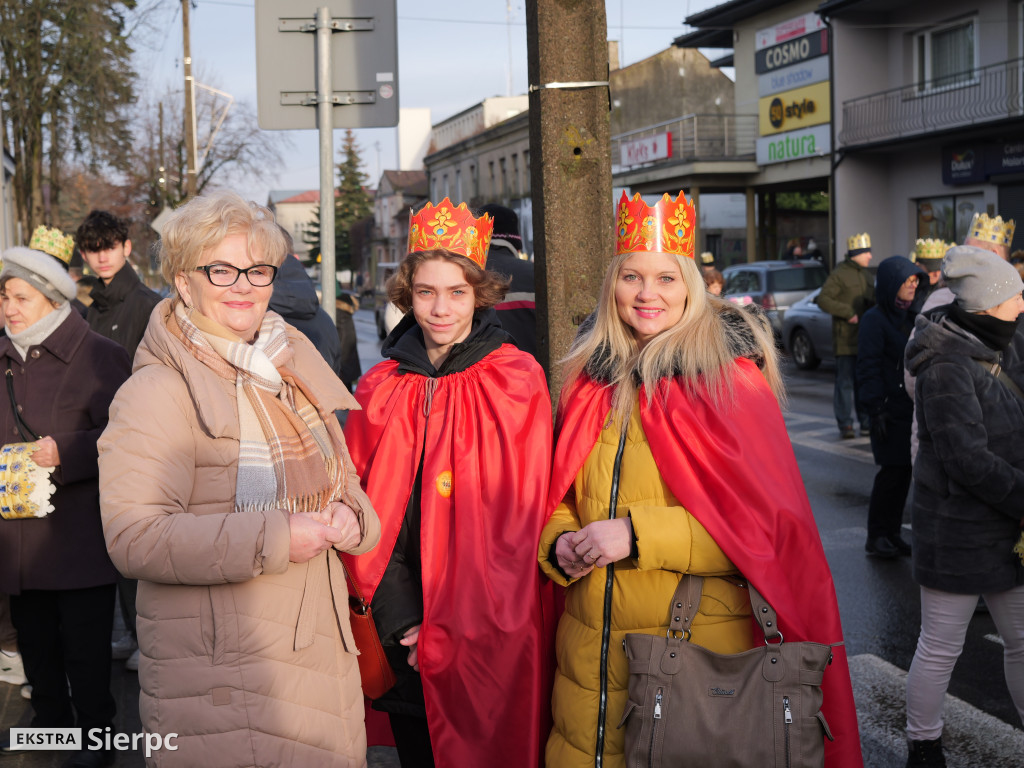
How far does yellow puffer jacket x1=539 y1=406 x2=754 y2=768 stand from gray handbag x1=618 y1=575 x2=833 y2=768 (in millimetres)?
143

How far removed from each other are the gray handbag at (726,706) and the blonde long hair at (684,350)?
65 centimetres

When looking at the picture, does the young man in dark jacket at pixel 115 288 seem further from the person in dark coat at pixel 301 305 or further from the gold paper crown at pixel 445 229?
the gold paper crown at pixel 445 229

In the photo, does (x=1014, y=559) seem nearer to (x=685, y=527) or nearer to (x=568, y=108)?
(x=685, y=527)

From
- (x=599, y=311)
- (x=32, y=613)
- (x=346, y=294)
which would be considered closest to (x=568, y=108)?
(x=599, y=311)

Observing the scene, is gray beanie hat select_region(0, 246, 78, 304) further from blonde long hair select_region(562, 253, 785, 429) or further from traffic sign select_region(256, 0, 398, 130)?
blonde long hair select_region(562, 253, 785, 429)

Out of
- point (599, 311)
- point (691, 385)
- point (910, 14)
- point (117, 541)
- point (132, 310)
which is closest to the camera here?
point (117, 541)

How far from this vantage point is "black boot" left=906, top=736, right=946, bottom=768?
3953 millimetres

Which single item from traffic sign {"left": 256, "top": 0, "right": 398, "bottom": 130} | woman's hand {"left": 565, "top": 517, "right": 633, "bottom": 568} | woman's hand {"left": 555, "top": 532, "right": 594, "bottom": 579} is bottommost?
woman's hand {"left": 555, "top": 532, "right": 594, "bottom": 579}

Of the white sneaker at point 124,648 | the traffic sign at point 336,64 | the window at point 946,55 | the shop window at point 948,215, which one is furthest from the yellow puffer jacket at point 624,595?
the window at point 946,55

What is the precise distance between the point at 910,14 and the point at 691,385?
25462 mm

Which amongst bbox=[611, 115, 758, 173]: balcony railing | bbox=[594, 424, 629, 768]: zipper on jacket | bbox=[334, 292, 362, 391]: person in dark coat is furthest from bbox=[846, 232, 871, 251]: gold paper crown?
bbox=[611, 115, 758, 173]: balcony railing

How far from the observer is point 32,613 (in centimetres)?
426

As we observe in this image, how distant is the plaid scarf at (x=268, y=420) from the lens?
2.56 meters

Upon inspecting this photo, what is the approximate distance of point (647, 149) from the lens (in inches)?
1389
